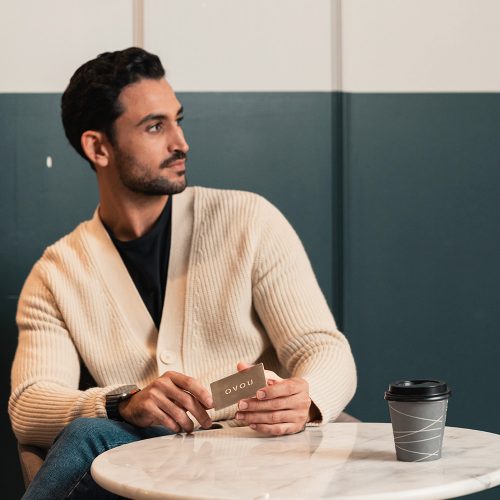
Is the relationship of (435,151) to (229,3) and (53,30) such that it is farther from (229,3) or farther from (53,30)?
(53,30)

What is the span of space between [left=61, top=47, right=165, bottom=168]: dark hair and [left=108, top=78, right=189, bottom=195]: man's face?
0.07 ft

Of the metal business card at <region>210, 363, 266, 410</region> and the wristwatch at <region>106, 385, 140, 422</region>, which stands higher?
the metal business card at <region>210, 363, 266, 410</region>

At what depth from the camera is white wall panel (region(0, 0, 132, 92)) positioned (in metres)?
2.79

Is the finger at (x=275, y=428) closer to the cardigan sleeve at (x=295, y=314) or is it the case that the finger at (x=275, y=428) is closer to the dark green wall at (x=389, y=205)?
the cardigan sleeve at (x=295, y=314)

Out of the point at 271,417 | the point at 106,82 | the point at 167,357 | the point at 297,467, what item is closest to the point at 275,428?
the point at 271,417

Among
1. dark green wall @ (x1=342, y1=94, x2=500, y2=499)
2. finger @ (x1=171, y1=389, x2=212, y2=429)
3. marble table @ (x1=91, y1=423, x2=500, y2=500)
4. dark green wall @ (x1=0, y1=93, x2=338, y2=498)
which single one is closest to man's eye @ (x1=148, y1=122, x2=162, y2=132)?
dark green wall @ (x1=0, y1=93, x2=338, y2=498)

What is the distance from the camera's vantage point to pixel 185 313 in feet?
7.41

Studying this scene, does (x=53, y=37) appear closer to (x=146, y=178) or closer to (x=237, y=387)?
(x=146, y=178)

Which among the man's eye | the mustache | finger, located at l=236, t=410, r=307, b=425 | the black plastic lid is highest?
the man's eye

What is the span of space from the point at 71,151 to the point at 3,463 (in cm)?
96

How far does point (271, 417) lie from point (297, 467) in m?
0.30

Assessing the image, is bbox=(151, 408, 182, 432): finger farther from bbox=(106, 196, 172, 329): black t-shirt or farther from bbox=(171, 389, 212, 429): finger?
bbox=(106, 196, 172, 329): black t-shirt

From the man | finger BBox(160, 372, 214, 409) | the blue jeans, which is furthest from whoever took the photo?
the man

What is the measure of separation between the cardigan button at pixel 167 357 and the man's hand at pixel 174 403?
13.2 inches
